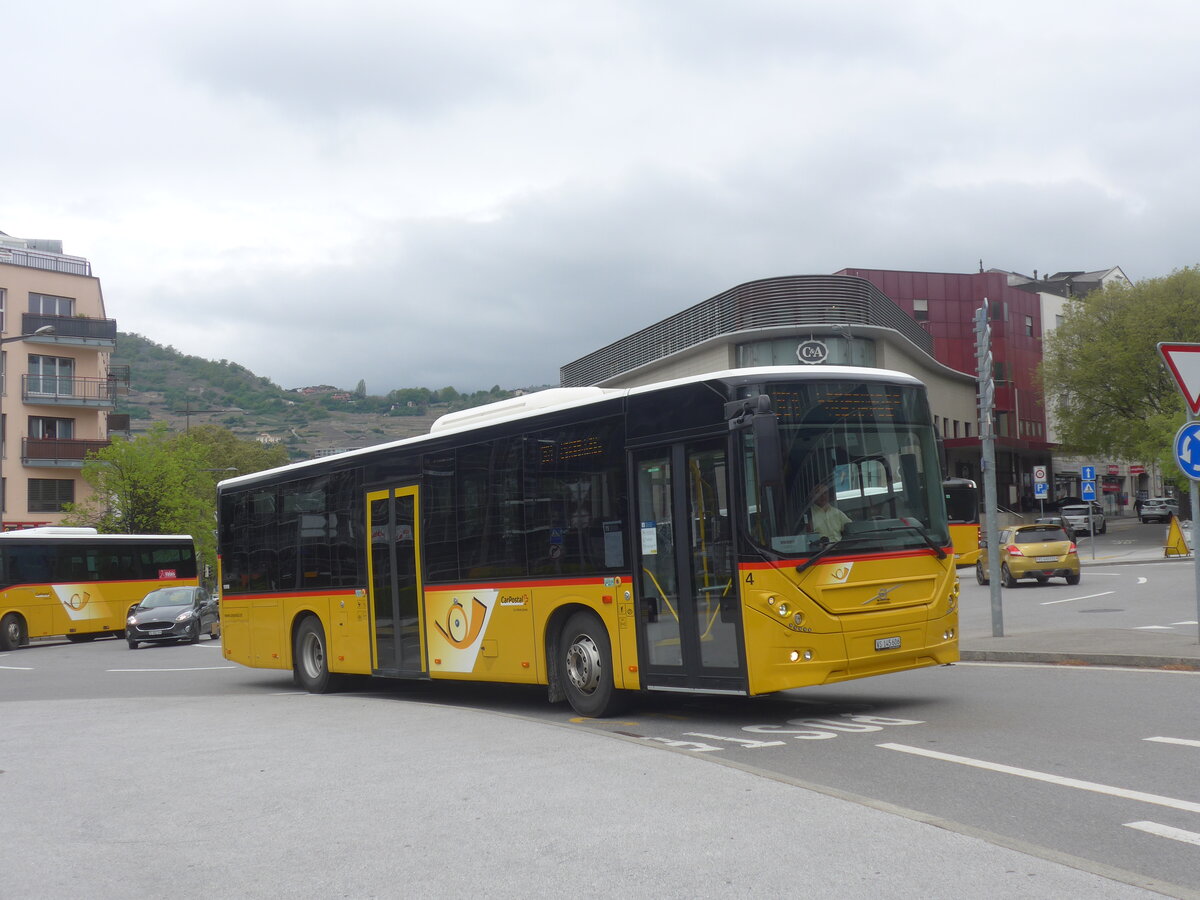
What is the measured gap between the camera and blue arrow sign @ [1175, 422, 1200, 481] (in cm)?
1333

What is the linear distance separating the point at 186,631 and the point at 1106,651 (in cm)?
2528

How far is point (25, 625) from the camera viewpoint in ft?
114

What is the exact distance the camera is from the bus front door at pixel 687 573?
10242 millimetres

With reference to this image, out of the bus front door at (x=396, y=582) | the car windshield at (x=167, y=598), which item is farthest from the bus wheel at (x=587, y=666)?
the car windshield at (x=167, y=598)

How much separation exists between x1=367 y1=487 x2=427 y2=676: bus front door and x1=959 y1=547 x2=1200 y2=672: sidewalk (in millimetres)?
6666

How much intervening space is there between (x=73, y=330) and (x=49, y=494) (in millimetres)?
8629

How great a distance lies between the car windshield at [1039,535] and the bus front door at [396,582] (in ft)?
72.7

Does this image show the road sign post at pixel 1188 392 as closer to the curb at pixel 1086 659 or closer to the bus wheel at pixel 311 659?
the curb at pixel 1086 659

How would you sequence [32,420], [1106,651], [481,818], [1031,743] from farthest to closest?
[32,420], [1106,651], [1031,743], [481,818]

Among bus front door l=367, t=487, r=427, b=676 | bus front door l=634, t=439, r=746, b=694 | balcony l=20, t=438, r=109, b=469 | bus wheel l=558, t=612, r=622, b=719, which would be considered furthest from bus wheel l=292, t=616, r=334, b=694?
balcony l=20, t=438, r=109, b=469

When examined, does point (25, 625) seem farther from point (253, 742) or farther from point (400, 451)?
point (253, 742)

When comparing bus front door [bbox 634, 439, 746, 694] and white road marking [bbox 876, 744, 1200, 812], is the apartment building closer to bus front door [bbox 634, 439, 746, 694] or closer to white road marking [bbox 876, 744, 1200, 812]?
bus front door [bbox 634, 439, 746, 694]

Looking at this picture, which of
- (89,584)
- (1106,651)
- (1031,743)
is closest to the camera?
(1031,743)

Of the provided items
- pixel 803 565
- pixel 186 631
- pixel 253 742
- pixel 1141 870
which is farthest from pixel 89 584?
pixel 1141 870
